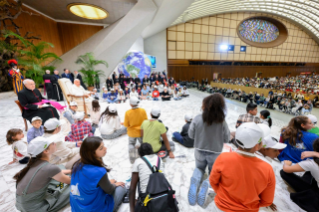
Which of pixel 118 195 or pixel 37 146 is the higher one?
pixel 37 146

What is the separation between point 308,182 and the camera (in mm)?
1614

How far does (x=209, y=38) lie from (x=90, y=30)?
13.8m

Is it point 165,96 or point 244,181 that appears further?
point 165,96

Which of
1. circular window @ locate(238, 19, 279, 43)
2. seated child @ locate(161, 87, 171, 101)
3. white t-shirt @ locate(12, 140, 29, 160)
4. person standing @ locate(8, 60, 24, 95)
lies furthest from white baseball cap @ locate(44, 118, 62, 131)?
circular window @ locate(238, 19, 279, 43)

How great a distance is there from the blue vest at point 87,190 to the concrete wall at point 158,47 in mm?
15646

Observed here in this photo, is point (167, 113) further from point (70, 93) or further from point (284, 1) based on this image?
point (284, 1)

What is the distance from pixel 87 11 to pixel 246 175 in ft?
34.8

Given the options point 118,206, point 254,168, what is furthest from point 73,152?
point 254,168

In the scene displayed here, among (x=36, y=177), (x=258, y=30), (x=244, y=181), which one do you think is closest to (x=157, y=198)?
(x=244, y=181)

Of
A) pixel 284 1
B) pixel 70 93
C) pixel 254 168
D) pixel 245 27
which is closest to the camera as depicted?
pixel 254 168

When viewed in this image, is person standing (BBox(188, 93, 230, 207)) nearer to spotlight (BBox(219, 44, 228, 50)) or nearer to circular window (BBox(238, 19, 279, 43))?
spotlight (BBox(219, 44, 228, 50))

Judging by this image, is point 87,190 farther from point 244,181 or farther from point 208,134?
point 208,134

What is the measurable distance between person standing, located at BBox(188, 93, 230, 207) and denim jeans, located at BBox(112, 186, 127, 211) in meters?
0.82

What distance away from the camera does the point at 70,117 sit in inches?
133
